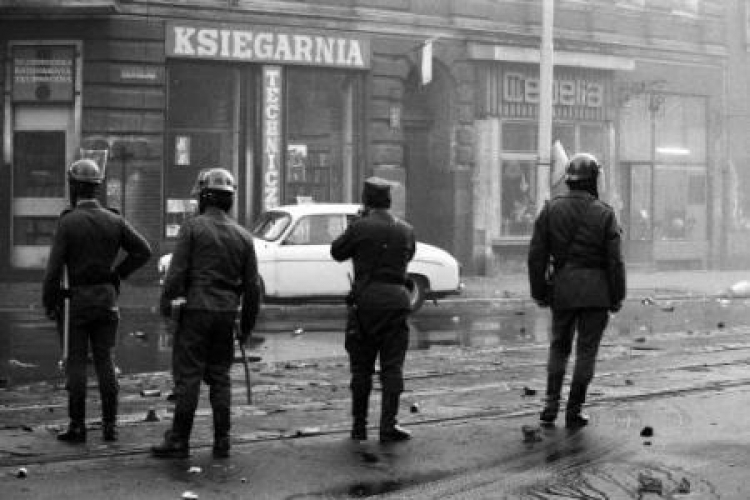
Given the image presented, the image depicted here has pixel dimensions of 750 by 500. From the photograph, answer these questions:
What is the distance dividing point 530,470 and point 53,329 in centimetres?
977

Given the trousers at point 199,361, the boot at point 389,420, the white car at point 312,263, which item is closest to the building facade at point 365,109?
the white car at point 312,263

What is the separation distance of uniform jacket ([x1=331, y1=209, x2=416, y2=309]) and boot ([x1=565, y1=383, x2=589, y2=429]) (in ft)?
4.64

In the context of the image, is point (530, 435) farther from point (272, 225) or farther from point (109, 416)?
point (272, 225)

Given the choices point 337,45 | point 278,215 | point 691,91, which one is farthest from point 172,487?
point 691,91

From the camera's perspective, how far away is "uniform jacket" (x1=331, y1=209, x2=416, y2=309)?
315 inches

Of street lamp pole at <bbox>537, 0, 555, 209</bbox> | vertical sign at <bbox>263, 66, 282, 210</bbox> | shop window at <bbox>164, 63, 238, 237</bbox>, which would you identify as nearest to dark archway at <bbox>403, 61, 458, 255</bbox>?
vertical sign at <bbox>263, 66, 282, 210</bbox>

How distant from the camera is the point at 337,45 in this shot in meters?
24.7

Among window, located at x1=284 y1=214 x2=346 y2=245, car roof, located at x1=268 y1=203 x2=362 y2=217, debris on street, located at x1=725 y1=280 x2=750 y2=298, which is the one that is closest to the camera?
window, located at x1=284 y1=214 x2=346 y2=245

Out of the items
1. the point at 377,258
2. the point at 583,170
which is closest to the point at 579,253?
the point at 583,170

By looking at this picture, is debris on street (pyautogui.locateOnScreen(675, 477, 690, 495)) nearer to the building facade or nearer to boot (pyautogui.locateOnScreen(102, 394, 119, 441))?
boot (pyautogui.locateOnScreen(102, 394, 119, 441))

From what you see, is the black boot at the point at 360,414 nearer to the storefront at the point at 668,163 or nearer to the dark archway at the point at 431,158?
the dark archway at the point at 431,158

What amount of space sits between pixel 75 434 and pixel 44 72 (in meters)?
16.4

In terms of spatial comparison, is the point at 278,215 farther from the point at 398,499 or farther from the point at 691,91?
the point at 691,91

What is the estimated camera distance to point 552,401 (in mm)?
8570
